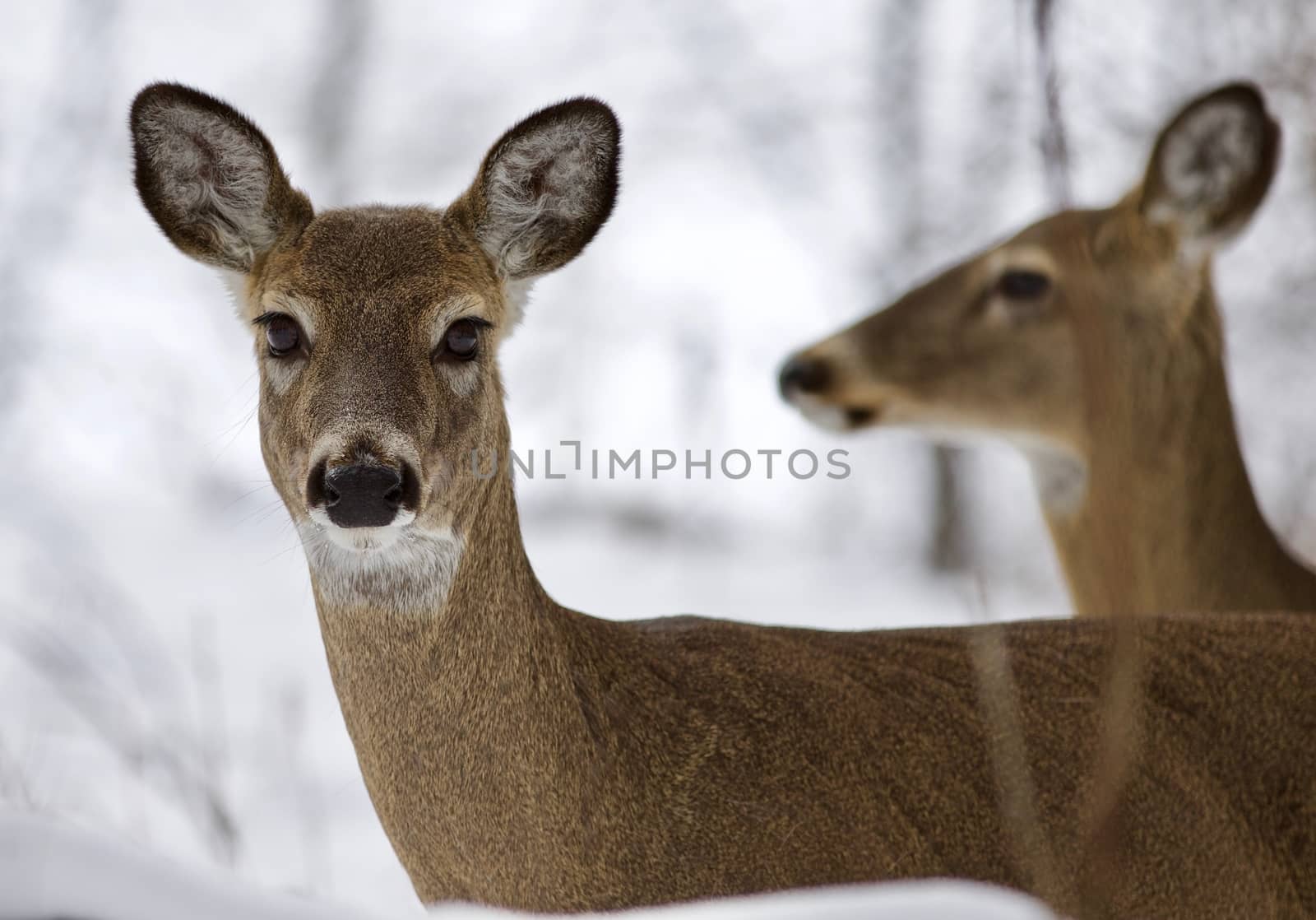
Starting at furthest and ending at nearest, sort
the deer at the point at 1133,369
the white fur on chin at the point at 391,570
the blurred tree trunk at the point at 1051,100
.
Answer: the deer at the point at 1133,369, the white fur on chin at the point at 391,570, the blurred tree trunk at the point at 1051,100

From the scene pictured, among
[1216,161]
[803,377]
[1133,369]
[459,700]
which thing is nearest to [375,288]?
[459,700]

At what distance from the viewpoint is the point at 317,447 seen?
2.59 meters

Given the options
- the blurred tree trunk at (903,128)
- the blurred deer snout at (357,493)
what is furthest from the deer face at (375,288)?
the blurred tree trunk at (903,128)

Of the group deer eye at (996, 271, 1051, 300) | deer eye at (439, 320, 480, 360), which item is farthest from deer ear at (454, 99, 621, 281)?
deer eye at (996, 271, 1051, 300)

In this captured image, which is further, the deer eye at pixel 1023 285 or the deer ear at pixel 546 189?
the deer eye at pixel 1023 285

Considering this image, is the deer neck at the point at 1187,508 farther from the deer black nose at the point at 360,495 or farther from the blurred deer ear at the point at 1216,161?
the deer black nose at the point at 360,495

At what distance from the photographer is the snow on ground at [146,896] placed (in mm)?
1530

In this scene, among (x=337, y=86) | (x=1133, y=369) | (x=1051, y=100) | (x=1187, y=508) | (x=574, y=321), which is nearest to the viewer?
(x=1051, y=100)

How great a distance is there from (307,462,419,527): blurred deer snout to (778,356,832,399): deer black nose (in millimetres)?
2507

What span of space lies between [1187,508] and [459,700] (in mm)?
2756

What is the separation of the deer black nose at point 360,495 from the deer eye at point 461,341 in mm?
394

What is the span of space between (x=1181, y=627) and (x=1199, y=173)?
212 cm

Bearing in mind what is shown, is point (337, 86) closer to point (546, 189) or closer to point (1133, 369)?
point (1133, 369)

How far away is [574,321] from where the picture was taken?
1018 centimetres
